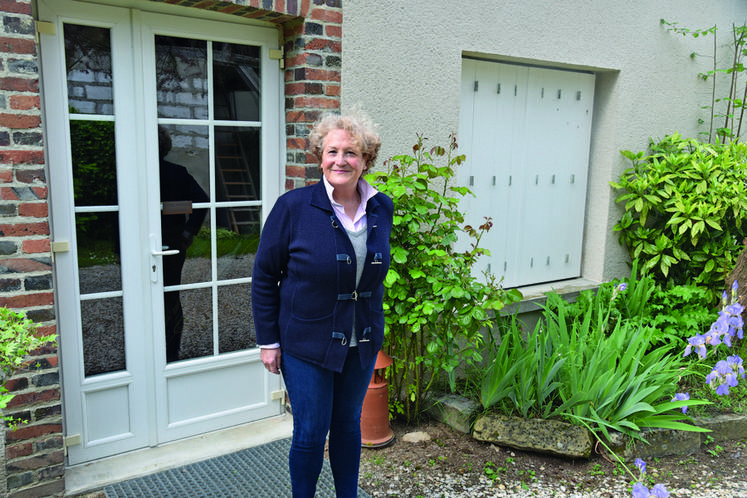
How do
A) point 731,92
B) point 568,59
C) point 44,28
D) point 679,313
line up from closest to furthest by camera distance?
point 44,28 → point 568,59 → point 679,313 → point 731,92

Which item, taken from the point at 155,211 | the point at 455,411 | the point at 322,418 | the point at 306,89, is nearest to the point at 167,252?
the point at 155,211

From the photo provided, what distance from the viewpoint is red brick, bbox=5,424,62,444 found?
9.08 feet

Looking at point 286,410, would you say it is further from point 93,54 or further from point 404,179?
point 93,54

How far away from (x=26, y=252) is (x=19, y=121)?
22.4 inches

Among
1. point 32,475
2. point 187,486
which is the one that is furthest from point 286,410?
point 32,475

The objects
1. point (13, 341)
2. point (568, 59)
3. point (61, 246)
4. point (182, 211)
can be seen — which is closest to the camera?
point (13, 341)

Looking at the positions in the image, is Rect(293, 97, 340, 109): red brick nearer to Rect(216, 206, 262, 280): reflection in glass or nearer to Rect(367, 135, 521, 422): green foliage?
Rect(367, 135, 521, 422): green foliage

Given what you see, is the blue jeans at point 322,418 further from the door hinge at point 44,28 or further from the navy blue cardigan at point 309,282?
the door hinge at point 44,28

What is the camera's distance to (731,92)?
5699 millimetres

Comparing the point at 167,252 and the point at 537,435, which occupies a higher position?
the point at 167,252

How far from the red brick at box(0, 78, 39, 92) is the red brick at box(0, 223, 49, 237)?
0.58 meters

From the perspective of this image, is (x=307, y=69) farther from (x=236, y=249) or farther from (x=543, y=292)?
(x=543, y=292)

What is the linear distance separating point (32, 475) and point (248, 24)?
8.35ft

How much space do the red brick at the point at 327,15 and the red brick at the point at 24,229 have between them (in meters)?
1.75
